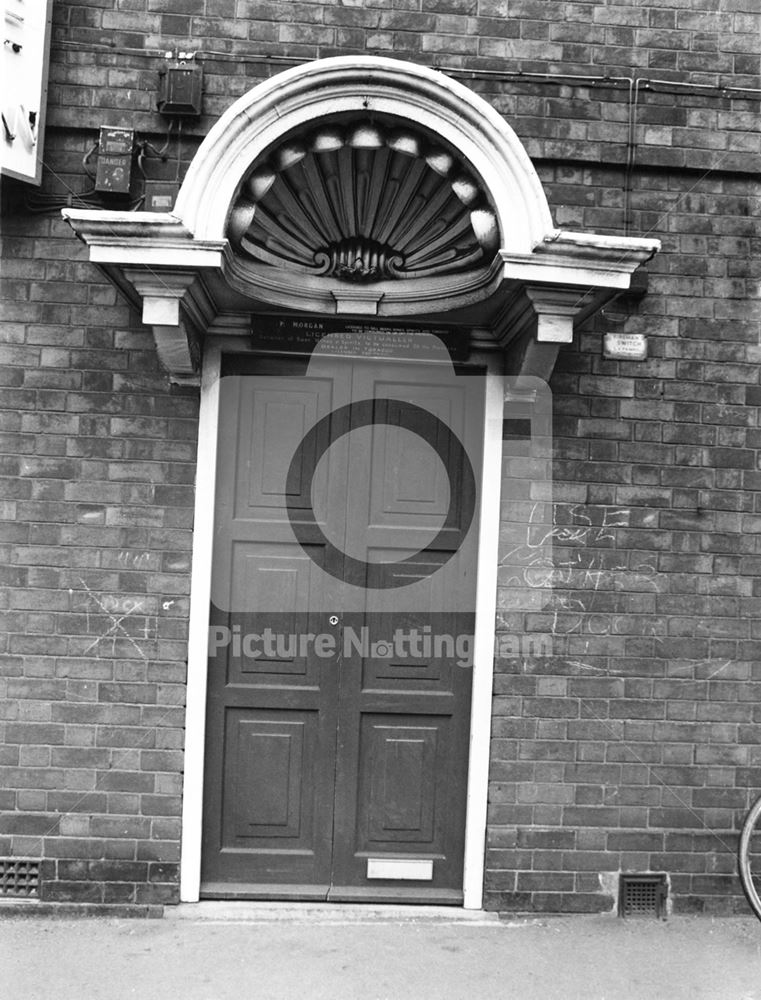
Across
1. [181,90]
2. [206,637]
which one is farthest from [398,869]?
[181,90]

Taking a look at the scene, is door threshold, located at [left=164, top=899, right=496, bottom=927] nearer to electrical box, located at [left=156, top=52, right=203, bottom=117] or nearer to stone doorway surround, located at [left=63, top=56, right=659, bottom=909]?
stone doorway surround, located at [left=63, top=56, right=659, bottom=909]

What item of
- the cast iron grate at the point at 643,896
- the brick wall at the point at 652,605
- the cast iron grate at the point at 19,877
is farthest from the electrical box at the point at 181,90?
the cast iron grate at the point at 643,896

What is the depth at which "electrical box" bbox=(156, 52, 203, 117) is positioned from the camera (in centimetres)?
439

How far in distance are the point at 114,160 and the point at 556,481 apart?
2.62 m

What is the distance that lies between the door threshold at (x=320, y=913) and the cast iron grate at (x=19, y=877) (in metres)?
0.63

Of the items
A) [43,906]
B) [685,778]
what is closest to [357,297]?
[685,778]

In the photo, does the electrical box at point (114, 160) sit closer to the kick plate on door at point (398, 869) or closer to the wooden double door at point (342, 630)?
the wooden double door at point (342, 630)

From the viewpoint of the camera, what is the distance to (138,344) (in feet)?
14.7

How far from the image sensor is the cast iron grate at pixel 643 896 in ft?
14.8

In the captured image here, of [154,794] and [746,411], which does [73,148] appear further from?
[746,411]

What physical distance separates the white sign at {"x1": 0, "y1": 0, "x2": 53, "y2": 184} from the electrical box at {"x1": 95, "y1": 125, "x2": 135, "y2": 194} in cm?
28

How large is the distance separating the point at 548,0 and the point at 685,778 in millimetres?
3886

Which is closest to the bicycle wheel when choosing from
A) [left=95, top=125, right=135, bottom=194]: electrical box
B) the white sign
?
[left=95, top=125, right=135, bottom=194]: electrical box

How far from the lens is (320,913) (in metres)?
4.47
